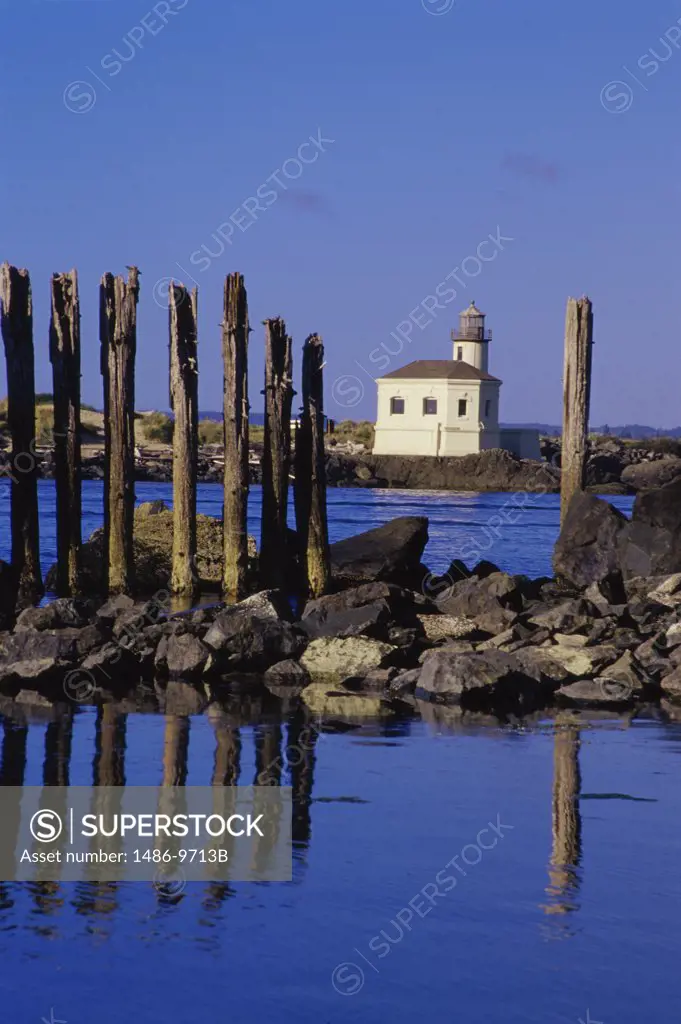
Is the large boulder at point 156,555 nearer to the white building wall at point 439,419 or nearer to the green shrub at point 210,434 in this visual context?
the white building wall at point 439,419

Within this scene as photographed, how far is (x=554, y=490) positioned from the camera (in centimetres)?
8556

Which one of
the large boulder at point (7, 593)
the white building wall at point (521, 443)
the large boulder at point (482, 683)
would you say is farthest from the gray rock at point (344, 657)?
the white building wall at point (521, 443)

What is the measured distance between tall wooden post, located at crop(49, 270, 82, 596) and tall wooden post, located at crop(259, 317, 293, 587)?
2.78 metres

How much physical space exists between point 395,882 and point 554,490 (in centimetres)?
7894

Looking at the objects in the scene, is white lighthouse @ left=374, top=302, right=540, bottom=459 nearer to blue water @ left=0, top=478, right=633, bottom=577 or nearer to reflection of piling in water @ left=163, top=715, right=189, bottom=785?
blue water @ left=0, top=478, right=633, bottom=577

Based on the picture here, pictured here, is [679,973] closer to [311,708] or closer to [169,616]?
[311,708]

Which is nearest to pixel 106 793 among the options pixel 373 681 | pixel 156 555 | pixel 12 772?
pixel 12 772

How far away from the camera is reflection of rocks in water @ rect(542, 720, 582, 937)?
7359 mm

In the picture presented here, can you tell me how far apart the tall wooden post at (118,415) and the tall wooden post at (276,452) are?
7.25ft

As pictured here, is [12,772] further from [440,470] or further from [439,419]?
[439,419]

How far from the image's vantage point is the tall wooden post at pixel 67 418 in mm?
19531

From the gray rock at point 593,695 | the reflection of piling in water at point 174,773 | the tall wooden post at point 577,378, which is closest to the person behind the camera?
the reflection of piling in water at point 174,773

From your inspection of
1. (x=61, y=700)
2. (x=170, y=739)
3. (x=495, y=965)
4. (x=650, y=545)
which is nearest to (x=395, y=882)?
(x=495, y=965)

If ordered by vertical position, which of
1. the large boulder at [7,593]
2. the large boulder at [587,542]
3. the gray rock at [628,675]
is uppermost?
the large boulder at [587,542]
